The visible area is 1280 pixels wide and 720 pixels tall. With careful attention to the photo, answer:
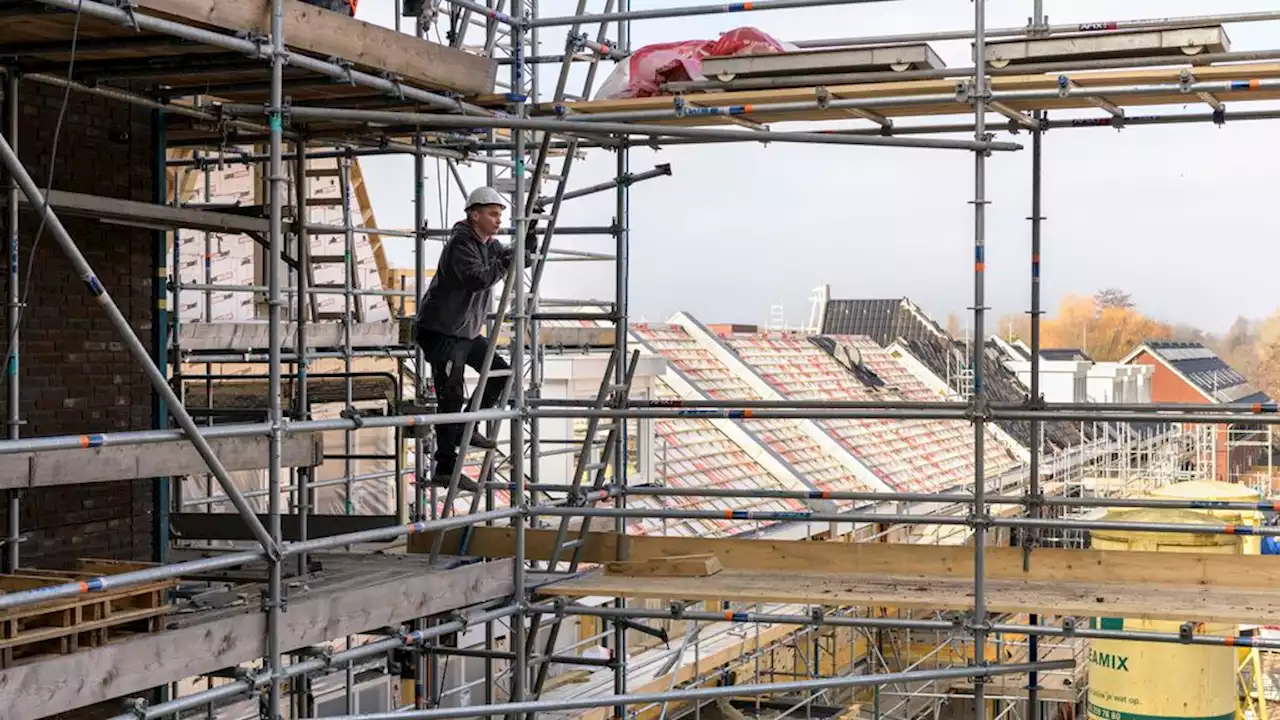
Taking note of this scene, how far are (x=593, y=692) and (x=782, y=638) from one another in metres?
4.20

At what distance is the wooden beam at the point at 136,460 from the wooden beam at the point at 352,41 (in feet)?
6.01

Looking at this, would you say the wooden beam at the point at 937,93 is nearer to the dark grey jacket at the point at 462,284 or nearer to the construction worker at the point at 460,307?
the construction worker at the point at 460,307

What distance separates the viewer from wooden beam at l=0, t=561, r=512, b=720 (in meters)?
6.24

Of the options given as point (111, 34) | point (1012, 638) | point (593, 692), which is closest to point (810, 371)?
point (1012, 638)

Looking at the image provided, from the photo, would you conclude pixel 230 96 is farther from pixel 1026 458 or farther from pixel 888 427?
pixel 1026 458

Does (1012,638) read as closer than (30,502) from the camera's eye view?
No

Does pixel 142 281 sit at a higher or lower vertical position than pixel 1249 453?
higher

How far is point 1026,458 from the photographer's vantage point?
34812 millimetres

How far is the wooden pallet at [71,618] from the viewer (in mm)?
6229

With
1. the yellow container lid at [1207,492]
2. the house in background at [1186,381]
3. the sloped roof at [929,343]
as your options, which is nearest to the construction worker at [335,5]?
the yellow container lid at [1207,492]

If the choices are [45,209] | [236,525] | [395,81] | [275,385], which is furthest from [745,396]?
[45,209]

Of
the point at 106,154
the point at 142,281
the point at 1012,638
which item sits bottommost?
the point at 1012,638

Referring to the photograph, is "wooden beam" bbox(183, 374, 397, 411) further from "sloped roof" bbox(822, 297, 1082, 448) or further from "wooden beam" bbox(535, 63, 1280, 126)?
"sloped roof" bbox(822, 297, 1082, 448)

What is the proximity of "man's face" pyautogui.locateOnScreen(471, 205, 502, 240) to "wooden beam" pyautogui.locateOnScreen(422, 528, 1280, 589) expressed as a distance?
6.04ft
